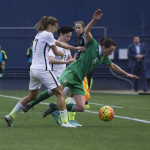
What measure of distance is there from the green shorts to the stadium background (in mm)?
14098

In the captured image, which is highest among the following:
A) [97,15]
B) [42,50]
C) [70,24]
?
[97,15]

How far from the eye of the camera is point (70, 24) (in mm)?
23969

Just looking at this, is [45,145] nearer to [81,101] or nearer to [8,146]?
[8,146]

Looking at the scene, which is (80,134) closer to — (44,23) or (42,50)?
(42,50)

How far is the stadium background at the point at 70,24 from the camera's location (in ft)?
77.9

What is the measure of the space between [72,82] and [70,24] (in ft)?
47.7

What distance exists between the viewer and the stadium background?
77.9ft

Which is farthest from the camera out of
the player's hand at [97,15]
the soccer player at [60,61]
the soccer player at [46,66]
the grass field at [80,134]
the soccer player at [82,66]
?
the soccer player at [60,61]

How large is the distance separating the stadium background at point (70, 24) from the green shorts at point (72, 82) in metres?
14.1

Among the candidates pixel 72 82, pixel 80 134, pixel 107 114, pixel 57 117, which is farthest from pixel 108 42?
pixel 80 134

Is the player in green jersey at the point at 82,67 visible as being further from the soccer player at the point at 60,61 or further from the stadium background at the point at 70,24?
the stadium background at the point at 70,24

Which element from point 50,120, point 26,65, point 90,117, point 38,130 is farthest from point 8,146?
point 26,65

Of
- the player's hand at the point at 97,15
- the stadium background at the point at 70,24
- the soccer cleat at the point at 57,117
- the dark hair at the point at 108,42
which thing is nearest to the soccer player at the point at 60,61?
the soccer cleat at the point at 57,117

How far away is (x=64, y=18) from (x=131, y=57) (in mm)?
3693
